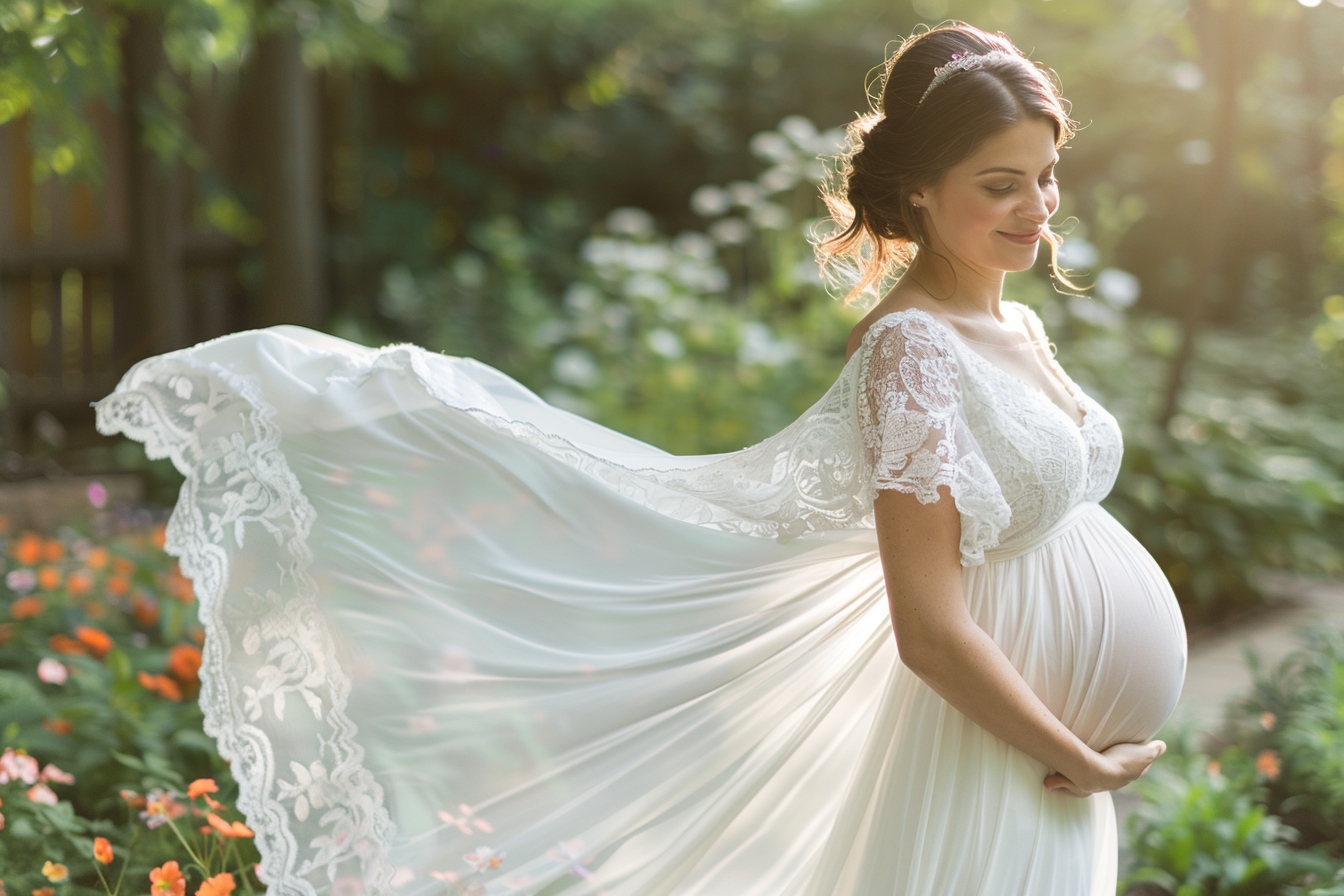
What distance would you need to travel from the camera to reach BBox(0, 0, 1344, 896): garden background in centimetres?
322

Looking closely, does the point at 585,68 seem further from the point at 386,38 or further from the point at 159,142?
the point at 159,142

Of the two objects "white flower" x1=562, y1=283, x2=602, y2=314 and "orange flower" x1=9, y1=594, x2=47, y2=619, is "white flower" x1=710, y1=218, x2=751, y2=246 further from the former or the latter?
"orange flower" x1=9, y1=594, x2=47, y2=619

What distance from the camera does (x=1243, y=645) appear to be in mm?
5047

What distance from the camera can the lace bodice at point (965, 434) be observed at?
181cm

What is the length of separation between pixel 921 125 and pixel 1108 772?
108cm

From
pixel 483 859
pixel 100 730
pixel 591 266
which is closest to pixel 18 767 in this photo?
pixel 100 730

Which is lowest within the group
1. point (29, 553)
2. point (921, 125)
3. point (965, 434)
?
point (29, 553)

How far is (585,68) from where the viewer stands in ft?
32.8

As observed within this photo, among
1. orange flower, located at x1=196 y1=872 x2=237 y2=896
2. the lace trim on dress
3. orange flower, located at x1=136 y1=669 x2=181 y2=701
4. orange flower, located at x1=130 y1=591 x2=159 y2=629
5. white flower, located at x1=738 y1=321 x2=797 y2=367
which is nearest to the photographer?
the lace trim on dress

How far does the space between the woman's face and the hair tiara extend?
118 millimetres

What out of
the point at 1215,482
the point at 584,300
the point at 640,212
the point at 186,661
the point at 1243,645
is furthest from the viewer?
the point at 640,212

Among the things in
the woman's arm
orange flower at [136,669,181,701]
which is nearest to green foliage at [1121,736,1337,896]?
the woman's arm

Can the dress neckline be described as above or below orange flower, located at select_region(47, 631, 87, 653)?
above

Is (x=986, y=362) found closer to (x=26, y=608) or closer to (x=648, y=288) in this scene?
(x=26, y=608)
